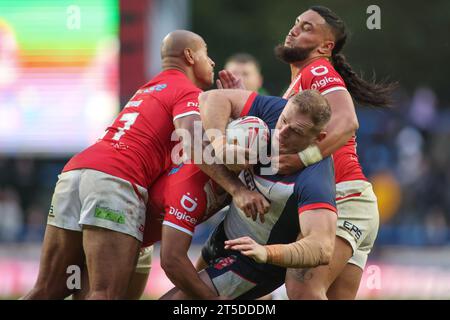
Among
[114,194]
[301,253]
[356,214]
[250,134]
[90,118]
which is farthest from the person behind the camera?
[90,118]

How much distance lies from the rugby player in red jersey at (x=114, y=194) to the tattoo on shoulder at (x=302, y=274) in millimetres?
806

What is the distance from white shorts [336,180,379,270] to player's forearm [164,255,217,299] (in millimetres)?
1025

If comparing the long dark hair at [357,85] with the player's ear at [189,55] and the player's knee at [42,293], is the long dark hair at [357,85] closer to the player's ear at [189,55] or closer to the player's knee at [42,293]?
the player's ear at [189,55]

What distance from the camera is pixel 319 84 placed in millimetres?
6621

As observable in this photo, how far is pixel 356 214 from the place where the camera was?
6.71 m

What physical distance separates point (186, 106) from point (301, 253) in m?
1.53

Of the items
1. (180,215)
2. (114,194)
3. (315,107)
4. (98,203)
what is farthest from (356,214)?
(98,203)

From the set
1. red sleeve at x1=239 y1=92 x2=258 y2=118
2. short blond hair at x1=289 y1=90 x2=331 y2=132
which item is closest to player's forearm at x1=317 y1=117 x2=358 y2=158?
short blond hair at x1=289 y1=90 x2=331 y2=132

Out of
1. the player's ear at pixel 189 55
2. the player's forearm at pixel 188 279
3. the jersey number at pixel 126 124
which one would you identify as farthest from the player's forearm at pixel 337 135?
the jersey number at pixel 126 124

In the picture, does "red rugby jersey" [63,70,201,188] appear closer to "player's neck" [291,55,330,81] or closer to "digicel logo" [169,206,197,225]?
"digicel logo" [169,206,197,225]

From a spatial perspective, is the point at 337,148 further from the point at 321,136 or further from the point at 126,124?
the point at 126,124

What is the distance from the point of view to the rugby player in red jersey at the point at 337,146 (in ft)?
20.2

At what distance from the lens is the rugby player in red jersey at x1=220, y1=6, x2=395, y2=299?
6172 millimetres
